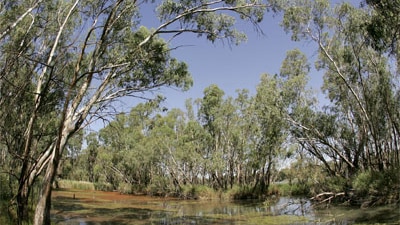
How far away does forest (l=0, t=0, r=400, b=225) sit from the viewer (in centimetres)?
1109

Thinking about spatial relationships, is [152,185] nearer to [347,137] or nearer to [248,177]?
[248,177]

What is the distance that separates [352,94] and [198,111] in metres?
19.6

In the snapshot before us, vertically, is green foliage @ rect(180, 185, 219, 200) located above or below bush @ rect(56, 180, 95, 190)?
below

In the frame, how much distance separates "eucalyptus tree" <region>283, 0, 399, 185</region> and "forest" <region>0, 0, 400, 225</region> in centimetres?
8

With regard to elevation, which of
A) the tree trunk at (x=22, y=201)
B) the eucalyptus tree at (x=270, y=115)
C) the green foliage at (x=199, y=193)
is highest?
the eucalyptus tree at (x=270, y=115)

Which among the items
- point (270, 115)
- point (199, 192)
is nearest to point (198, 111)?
point (199, 192)

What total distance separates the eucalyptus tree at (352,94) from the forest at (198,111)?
82mm

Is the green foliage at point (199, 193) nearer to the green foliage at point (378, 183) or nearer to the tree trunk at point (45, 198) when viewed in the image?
the green foliage at point (378, 183)

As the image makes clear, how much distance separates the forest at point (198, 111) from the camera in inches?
437

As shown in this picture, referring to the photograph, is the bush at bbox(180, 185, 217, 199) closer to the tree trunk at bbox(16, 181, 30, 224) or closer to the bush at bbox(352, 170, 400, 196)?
the bush at bbox(352, 170, 400, 196)

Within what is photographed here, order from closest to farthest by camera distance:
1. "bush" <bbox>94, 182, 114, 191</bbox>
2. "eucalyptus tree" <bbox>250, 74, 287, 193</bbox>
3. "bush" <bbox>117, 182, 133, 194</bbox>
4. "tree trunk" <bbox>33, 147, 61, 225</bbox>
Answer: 1. "tree trunk" <bbox>33, 147, 61, 225</bbox>
2. "eucalyptus tree" <bbox>250, 74, 287, 193</bbox>
3. "bush" <bbox>117, 182, 133, 194</bbox>
4. "bush" <bbox>94, 182, 114, 191</bbox>

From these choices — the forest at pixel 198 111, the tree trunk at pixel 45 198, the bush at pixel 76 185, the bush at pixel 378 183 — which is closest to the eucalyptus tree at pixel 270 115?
the forest at pixel 198 111

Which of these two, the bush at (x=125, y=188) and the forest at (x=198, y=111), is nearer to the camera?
the forest at (x=198, y=111)

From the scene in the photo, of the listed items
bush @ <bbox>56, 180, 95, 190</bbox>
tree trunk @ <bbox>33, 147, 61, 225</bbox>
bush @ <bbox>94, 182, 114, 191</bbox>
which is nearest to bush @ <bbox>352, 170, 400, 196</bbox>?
tree trunk @ <bbox>33, 147, 61, 225</bbox>
